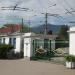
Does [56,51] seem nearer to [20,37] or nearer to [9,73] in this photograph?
[20,37]

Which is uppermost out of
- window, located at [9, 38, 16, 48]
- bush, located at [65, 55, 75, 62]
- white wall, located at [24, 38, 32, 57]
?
window, located at [9, 38, 16, 48]

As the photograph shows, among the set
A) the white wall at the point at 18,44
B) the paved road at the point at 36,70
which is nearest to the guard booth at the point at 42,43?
the white wall at the point at 18,44

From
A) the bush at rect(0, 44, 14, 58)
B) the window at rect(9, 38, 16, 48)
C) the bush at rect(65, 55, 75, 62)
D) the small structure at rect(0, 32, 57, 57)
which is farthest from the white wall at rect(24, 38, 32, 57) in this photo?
the bush at rect(65, 55, 75, 62)

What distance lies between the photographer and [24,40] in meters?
32.1

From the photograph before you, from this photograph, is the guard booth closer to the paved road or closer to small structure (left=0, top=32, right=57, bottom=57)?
small structure (left=0, top=32, right=57, bottom=57)

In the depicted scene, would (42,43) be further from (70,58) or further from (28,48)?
(70,58)

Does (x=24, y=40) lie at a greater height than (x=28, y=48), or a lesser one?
greater

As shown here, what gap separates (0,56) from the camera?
107 feet

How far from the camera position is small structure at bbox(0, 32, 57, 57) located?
97.9 feet

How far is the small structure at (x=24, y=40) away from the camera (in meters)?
29.8

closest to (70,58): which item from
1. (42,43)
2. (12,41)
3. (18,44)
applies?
(42,43)

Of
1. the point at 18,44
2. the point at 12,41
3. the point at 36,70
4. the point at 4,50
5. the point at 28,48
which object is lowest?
the point at 36,70

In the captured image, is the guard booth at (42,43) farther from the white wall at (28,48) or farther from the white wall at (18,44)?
the white wall at (18,44)

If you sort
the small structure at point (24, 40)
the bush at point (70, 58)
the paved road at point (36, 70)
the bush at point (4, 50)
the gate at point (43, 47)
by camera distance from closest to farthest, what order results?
the paved road at point (36, 70) < the bush at point (70, 58) < the gate at point (43, 47) < the small structure at point (24, 40) < the bush at point (4, 50)
